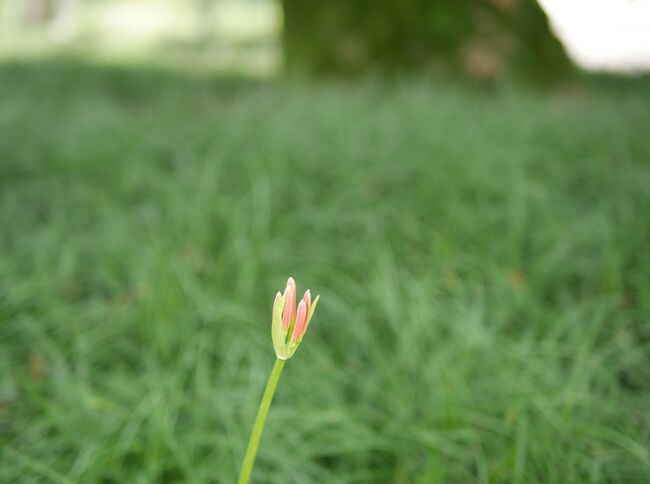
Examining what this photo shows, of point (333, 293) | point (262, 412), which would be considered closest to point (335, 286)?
point (333, 293)

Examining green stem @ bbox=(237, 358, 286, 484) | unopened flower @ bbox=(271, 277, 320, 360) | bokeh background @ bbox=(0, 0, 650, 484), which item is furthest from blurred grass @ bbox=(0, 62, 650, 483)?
unopened flower @ bbox=(271, 277, 320, 360)

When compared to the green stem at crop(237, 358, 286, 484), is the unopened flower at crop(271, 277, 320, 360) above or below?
above

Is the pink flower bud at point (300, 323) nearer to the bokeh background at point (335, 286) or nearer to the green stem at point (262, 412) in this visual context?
the green stem at point (262, 412)

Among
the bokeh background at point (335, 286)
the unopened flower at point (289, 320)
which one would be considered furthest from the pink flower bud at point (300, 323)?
the bokeh background at point (335, 286)

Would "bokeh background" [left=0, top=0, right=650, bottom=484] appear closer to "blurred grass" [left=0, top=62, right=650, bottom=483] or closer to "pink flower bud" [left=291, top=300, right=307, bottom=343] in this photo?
"blurred grass" [left=0, top=62, right=650, bottom=483]

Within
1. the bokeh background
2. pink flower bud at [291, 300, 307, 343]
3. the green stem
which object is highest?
pink flower bud at [291, 300, 307, 343]

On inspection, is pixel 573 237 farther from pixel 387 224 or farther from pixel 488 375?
pixel 488 375

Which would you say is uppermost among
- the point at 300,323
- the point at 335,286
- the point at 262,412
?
the point at 300,323

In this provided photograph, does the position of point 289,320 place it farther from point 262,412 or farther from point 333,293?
point 333,293
